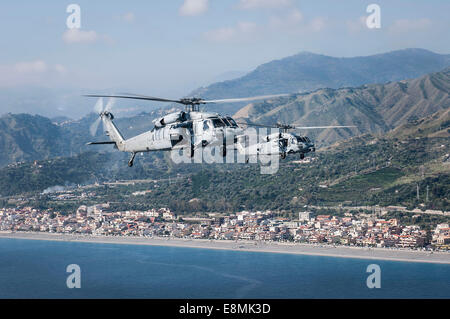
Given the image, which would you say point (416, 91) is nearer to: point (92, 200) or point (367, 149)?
point (367, 149)

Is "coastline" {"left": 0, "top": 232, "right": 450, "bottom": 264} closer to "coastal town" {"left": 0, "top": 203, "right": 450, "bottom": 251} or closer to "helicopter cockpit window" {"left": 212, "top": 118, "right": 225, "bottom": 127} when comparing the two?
"coastal town" {"left": 0, "top": 203, "right": 450, "bottom": 251}

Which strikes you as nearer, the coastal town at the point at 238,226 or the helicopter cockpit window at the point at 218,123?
the helicopter cockpit window at the point at 218,123

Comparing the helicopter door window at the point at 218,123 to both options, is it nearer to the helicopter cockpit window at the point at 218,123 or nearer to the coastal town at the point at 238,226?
the helicopter cockpit window at the point at 218,123

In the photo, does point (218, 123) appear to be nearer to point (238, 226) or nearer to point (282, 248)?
point (282, 248)

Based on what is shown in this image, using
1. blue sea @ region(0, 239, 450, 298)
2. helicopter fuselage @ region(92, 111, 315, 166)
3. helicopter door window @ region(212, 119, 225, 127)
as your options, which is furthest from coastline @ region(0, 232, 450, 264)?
helicopter door window @ region(212, 119, 225, 127)

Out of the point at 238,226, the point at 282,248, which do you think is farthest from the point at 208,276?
the point at 238,226

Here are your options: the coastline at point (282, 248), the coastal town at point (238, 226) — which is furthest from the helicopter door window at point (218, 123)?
the coastal town at point (238, 226)
